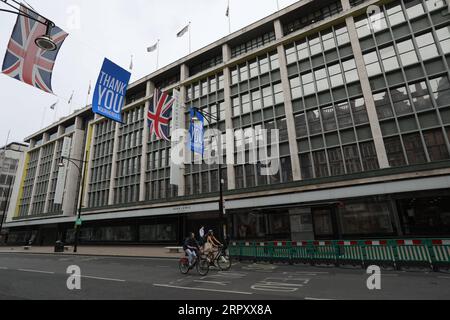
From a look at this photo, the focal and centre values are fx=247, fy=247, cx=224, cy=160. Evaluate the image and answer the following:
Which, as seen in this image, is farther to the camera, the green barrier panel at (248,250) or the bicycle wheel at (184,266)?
the green barrier panel at (248,250)

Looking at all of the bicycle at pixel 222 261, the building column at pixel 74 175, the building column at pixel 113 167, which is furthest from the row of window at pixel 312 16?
the building column at pixel 74 175

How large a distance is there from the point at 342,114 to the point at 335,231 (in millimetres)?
9525

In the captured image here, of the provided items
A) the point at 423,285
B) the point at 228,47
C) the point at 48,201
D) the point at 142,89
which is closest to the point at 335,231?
the point at 423,285

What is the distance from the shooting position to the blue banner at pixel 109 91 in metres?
12.8

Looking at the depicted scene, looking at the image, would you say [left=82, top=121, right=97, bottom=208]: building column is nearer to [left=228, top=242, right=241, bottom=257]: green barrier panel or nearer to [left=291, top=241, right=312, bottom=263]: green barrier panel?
[left=228, top=242, right=241, bottom=257]: green barrier panel

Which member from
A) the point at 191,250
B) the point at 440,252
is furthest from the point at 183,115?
the point at 440,252

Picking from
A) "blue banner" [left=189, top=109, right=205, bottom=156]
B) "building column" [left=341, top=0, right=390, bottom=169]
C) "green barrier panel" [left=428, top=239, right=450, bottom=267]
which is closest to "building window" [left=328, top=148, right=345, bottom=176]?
"building column" [left=341, top=0, right=390, bottom=169]

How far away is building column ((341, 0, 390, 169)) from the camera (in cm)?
1827

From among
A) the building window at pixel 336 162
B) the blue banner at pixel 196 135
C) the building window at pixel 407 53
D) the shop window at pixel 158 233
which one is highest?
the building window at pixel 407 53

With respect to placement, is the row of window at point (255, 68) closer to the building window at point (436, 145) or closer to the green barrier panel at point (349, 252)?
the building window at point (436, 145)

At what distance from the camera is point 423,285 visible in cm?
818

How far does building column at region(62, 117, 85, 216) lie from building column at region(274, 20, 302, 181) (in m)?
32.1

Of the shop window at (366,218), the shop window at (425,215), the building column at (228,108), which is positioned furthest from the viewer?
the building column at (228,108)

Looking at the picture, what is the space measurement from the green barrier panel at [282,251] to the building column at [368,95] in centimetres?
964
